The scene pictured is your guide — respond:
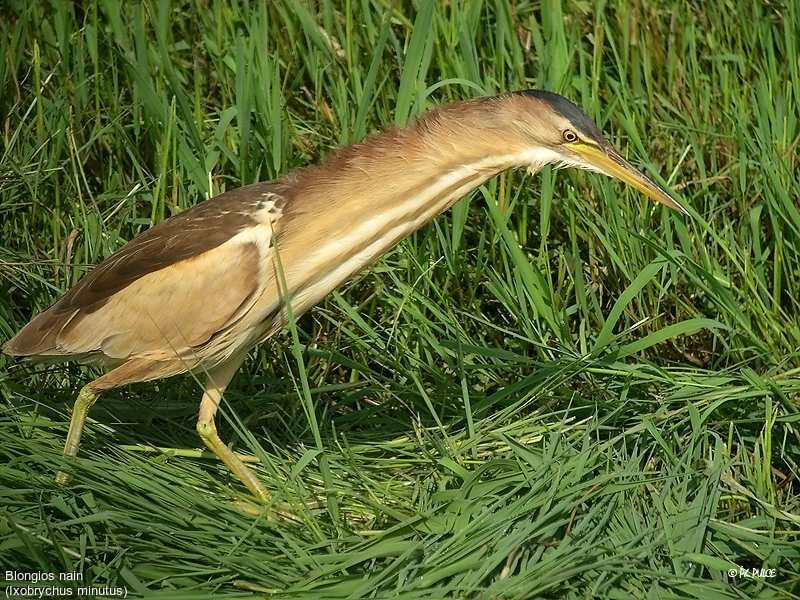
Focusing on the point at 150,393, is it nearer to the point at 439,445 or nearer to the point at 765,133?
the point at 439,445

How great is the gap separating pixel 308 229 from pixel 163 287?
369 millimetres

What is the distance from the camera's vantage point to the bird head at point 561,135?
8.67 ft

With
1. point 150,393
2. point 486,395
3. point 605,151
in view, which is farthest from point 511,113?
point 150,393

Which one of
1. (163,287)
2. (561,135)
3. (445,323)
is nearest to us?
(561,135)

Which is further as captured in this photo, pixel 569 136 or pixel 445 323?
pixel 445 323

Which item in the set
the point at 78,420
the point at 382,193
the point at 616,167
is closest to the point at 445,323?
the point at 382,193

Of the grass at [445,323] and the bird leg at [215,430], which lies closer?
the grass at [445,323]

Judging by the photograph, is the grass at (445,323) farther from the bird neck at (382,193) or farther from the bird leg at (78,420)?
the bird neck at (382,193)

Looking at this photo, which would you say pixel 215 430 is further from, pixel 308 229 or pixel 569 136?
pixel 569 136

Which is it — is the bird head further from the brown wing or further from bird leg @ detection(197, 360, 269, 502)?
bird leg @ detection(197, 360, 269, 502)

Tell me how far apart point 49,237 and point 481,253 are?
1.17 meters

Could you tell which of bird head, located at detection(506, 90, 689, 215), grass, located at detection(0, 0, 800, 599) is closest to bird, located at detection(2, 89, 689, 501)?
bird head, located at detection(506, 90, 689, 215)

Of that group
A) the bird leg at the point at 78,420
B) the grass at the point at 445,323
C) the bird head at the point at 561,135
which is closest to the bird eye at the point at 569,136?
the bird head at the point at 561,135

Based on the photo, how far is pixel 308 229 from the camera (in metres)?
2.67
